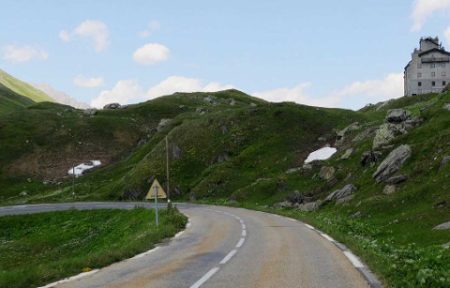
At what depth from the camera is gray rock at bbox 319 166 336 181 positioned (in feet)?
176

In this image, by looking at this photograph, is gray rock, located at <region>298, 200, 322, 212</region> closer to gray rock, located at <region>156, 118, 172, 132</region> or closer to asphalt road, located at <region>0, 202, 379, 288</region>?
asphalt road, located at <region>0, 202, 379, 288</region>

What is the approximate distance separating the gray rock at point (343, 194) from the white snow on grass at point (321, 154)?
20701 millimetres

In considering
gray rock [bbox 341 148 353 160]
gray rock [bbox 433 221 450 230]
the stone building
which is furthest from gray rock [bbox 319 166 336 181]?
the stone building

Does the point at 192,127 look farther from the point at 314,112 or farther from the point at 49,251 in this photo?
the point at 49,251

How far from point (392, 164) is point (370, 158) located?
23.1 feet

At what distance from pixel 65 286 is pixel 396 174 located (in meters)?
32.0

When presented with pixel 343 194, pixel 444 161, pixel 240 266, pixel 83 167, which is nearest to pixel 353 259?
pixel 240 266

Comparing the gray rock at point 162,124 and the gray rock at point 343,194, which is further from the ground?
the gray rock at point 162,124

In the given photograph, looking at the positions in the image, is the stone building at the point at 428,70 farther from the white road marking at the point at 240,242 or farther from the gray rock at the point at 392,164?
the white road marking at the point at 240,242

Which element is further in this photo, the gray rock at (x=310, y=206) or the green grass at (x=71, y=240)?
the gray rock at (x=310, y=206)

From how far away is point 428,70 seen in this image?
132 m

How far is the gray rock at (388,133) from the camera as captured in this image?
48825 mm

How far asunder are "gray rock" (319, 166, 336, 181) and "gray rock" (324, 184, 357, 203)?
9134 millimetres

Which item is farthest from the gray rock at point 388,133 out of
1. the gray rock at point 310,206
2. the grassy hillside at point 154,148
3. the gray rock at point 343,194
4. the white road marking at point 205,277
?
the white road marking at point 205,277
